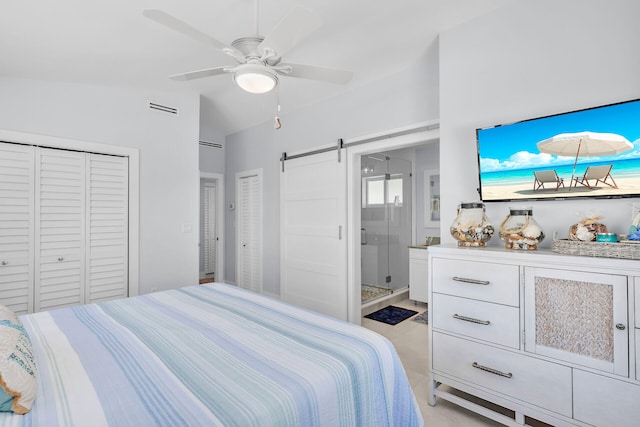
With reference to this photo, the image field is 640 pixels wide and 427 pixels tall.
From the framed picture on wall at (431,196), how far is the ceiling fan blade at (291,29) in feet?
12.3

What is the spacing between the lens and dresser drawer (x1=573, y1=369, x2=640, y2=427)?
1.47m

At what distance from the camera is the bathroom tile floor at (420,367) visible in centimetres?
204

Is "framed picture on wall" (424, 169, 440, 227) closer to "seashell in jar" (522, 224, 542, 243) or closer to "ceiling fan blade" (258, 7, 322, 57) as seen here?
"seashell in jar" (522, 224, 542, 243)

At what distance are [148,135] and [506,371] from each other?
397 cm

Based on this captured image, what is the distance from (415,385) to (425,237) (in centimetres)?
288

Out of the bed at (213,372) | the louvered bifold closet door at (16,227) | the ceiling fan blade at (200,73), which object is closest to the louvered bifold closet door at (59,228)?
the louvered bifold closet door at (16,227)

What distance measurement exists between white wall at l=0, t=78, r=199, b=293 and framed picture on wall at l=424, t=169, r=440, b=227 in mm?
3422

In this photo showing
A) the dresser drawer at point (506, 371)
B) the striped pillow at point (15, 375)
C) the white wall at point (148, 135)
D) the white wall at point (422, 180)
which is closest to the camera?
the striped pillow at point (15, 375)

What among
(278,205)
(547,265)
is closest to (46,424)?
(547,265)

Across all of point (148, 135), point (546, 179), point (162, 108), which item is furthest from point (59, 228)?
point (546, 179)

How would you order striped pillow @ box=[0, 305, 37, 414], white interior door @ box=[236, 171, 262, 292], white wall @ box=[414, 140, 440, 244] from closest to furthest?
1. striped pillow @ box=[0, 305, 37, 414]
2. white interior door @ box=[236, 171, 262, 292]
3. white wall @ box=[414, 140, 440, 244]

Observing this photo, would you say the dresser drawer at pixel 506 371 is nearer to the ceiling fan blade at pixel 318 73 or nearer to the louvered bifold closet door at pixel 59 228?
the ceiling fan blade at pixel 318 73

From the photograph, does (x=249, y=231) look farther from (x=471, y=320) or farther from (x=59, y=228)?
(x=471, y=320)

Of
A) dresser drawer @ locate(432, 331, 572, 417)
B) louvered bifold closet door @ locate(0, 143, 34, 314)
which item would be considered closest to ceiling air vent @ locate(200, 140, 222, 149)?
louvered bifold closet door @ locate(0, 143, 34, 314)
